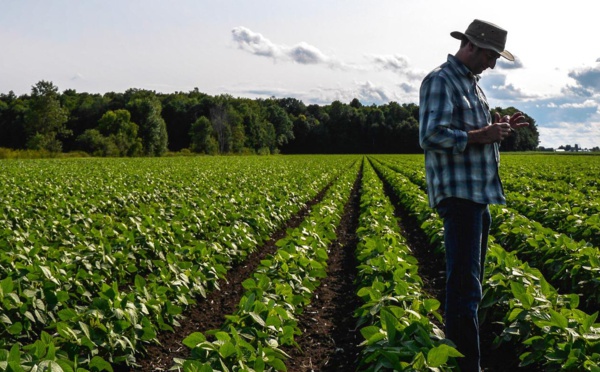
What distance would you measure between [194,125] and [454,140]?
8245 centimetres

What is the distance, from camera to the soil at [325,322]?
15.4ft

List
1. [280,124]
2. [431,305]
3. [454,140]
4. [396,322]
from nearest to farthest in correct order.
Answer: [454,140], [396,322], [431,305], [280,124]

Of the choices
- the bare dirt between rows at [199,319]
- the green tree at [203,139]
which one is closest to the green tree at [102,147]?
the green tree at [203,139]

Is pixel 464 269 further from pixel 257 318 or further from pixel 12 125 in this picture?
pixel 12 125

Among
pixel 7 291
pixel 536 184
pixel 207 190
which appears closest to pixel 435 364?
pixel 7 291

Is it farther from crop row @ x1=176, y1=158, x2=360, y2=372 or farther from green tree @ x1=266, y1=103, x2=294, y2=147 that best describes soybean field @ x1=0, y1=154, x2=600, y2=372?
green tree @ x1=266, y1=103, x2=294, y2=147

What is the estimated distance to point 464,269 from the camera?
3.30 metres

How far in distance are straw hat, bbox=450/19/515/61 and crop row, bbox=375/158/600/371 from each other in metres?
1.95

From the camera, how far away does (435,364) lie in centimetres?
301

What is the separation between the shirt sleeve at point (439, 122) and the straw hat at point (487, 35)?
0.34 metres

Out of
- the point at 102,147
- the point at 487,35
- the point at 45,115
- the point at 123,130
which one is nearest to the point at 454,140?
the point at 487,35

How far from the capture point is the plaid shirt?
3.14 m

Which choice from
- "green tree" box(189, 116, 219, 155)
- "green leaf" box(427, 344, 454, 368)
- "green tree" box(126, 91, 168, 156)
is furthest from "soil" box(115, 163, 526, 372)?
"green tree" box(189, 116, 219, 155)

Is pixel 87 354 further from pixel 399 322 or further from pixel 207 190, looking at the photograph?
pixel 207 190
